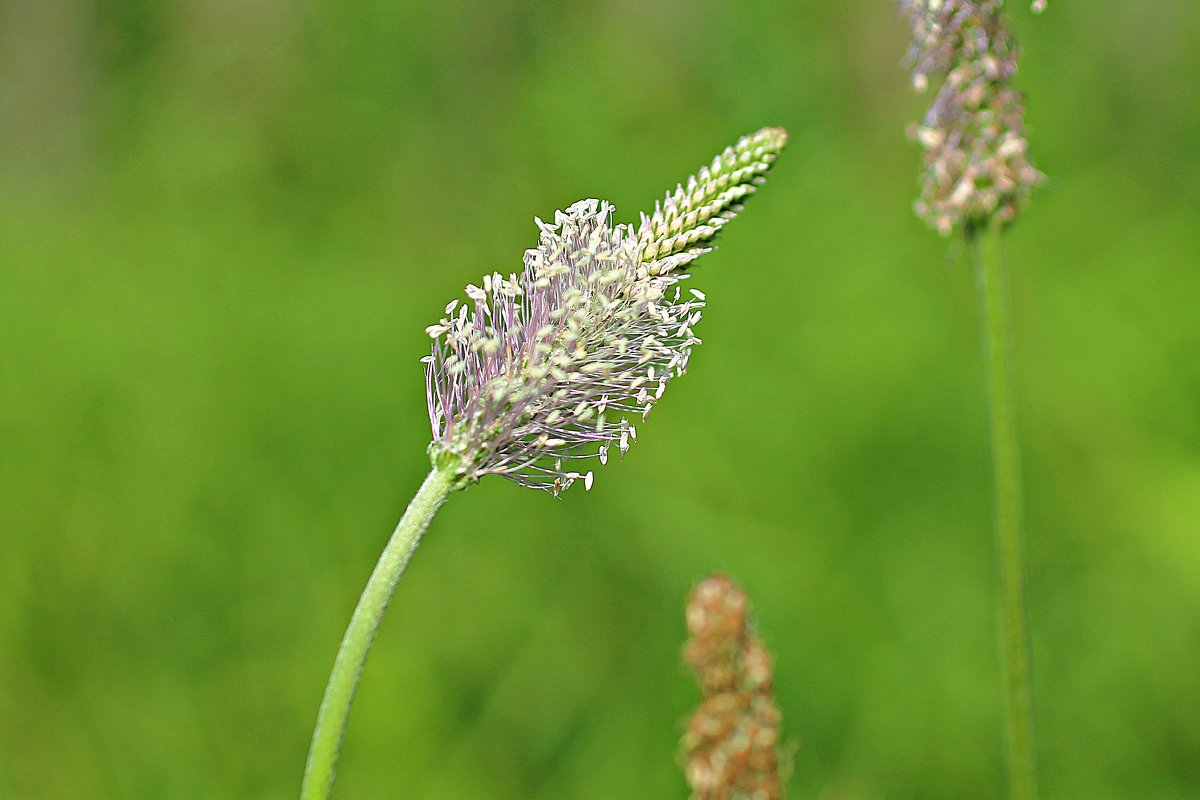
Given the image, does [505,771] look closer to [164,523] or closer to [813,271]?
[164,523]

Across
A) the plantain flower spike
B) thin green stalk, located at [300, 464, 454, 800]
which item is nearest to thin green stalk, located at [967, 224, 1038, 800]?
the plantain flower spike

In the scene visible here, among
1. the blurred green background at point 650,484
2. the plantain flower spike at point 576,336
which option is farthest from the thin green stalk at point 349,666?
the blurred green background at point 650,484

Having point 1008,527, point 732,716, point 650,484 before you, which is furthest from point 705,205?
point 650,484

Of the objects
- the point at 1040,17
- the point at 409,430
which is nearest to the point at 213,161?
the point at 409,430

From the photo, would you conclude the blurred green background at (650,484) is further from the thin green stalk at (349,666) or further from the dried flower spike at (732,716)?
the thin green stalk at (349,666)

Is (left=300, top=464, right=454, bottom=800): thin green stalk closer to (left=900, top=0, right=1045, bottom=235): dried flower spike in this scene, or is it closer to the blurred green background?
(left=900, top=0, right=1045, bottom=235): dried flower spike
